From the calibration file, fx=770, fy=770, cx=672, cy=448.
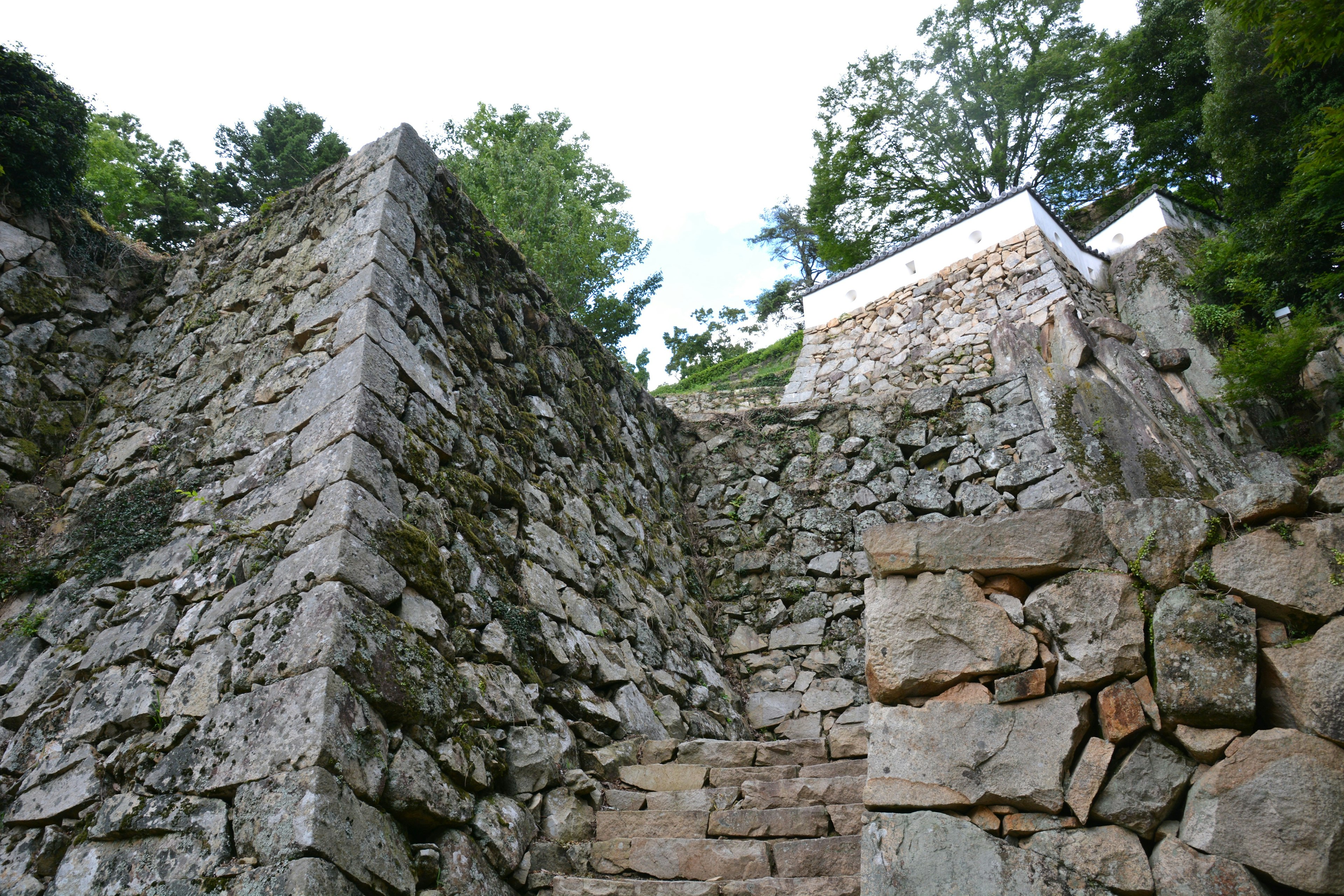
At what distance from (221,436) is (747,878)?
4399 millimetres

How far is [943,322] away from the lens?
39.7 feet

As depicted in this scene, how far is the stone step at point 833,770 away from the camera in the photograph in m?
4.43

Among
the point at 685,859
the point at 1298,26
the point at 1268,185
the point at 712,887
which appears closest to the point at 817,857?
the point at 712,887

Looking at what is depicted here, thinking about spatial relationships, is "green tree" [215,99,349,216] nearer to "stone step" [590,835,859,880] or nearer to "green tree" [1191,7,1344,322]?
"stone step" [590,835,859,880]

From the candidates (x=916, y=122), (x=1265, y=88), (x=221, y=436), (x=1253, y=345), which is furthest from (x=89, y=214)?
(x=916, y=122)

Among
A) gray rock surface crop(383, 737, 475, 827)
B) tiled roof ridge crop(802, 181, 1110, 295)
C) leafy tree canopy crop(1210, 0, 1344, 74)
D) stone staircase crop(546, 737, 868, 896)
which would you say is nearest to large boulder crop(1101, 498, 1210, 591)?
stone staircase crop(546, 737, 868, 896)

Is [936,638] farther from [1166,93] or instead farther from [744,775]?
[1166,93]

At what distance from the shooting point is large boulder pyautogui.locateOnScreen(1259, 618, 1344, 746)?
85.8 inches

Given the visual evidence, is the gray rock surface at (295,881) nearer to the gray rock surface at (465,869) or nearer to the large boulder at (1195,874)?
the gray rock surface at (465,869)

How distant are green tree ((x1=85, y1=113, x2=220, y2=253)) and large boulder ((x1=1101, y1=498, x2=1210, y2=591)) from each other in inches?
388

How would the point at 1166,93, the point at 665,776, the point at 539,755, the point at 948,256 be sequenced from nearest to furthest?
1. the point at 539,755
2. the point at 665,776
3. the point at 948,256
4. the point at 1166,93

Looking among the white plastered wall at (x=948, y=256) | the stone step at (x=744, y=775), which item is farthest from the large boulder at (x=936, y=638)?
the white plastered wall at (x=948, y=256)

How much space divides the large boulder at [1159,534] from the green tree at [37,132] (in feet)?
27.5

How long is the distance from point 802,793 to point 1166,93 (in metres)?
18.5
